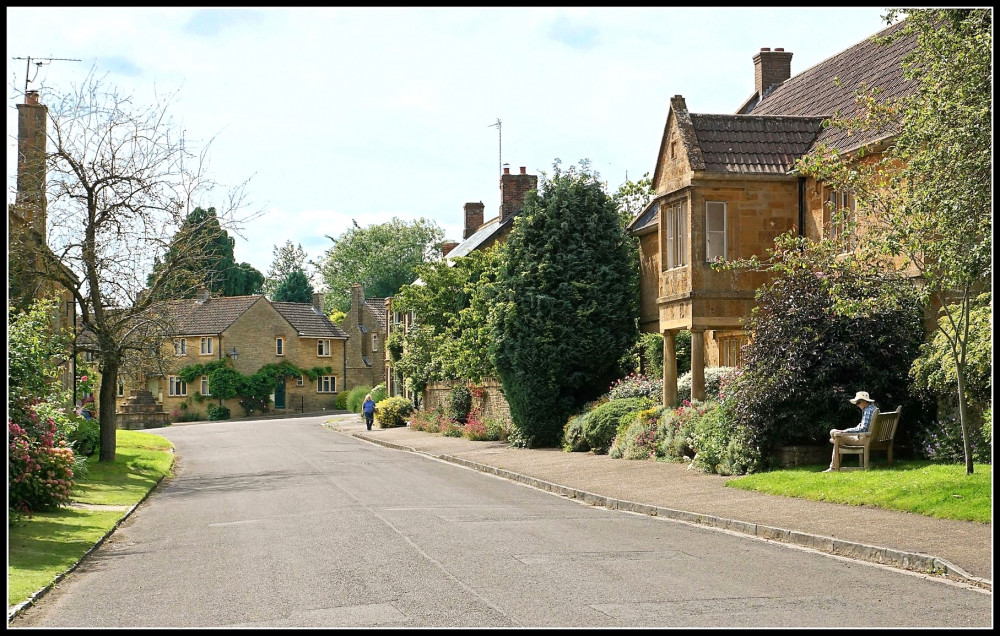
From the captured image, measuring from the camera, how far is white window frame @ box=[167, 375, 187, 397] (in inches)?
2999

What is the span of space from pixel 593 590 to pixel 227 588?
3413 mm

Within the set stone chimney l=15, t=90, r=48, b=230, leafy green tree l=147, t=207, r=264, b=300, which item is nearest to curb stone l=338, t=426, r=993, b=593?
leafy green tree l=147, t=207, r=264, b=300

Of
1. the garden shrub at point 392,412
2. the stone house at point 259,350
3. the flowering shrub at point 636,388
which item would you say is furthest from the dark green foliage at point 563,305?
the stone house at point 259,350

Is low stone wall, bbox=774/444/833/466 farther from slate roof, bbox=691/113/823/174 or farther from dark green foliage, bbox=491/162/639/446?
dark green foliage, bbox=491/162/639/446

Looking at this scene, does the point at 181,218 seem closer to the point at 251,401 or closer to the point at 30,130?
the point at 30,130

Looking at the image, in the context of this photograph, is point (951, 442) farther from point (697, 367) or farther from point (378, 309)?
point (378, 309)

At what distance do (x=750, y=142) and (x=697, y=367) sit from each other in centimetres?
600

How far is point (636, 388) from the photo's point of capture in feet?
100

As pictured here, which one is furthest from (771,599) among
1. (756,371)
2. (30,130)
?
(30,130)

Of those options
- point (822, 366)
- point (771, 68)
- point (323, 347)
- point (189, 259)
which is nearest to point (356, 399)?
point (323, 347)

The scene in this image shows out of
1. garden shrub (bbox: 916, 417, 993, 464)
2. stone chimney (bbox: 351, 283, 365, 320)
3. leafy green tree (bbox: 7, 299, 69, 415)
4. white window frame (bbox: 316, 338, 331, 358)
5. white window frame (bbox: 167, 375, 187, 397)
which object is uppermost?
stone chimney (bbox: 351, 283, 365, 320)

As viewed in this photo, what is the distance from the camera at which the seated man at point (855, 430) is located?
59.8ft

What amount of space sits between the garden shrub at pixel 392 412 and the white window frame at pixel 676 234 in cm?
2819

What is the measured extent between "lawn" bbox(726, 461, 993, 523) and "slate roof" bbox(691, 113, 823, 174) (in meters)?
9.89
